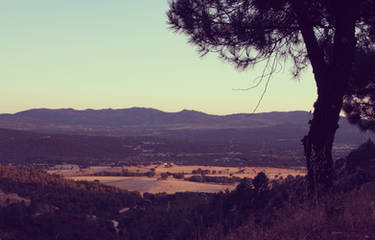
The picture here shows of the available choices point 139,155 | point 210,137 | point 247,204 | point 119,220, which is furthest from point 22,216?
point 210,137

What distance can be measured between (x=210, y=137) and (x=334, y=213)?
137 m

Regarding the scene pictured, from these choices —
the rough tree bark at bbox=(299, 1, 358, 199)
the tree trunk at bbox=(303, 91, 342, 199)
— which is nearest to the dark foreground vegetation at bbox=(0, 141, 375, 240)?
the tree trunk at bbox=(303, 91, 342, 199)

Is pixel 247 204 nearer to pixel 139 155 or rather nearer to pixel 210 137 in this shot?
pixel 139 155

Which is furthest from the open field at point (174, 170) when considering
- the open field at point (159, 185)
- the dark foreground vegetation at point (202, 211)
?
the dark foreground vegetation at point (202, 211)

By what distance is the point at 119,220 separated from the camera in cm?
2538

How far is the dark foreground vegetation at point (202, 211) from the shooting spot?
21.0ft

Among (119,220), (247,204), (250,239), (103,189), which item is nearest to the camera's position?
(250,239)

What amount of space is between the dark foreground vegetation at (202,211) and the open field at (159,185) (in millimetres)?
4473

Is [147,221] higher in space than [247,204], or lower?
lower

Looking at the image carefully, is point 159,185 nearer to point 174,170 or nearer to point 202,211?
point 174,170

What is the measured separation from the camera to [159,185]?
144ft

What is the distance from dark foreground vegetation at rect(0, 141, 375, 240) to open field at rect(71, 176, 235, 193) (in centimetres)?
447

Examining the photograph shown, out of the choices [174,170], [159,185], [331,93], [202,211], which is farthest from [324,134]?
[174,170]

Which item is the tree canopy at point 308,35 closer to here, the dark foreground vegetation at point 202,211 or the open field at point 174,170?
the dark foreground vegetation at point 202,211
